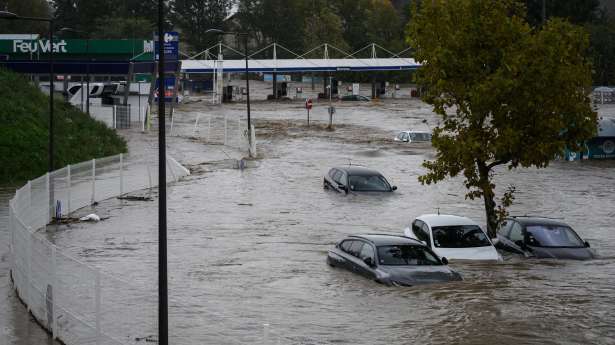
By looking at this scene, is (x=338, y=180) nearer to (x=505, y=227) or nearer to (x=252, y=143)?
(x=505, y=227)

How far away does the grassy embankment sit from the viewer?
1747 inches

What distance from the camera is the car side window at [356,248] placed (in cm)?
2239

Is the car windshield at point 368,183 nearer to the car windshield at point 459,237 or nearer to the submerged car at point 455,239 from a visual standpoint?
the submerged car at point 455,239

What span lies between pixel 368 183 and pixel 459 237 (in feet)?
43.8

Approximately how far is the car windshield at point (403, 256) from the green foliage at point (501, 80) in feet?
17.0

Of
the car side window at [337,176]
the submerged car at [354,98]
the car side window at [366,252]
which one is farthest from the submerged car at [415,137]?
the submerged car at [354,98]

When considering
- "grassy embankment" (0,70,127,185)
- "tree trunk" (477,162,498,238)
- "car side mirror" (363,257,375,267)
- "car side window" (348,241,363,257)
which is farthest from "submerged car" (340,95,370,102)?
"car side mirror" (363,257,375,267)

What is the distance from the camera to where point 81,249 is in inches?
1078

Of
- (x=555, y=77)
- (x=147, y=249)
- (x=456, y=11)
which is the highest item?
(x=456, y=11)

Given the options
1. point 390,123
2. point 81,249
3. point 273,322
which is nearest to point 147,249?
point 81,249

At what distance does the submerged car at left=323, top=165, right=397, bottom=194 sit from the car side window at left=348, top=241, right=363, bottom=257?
581 inches

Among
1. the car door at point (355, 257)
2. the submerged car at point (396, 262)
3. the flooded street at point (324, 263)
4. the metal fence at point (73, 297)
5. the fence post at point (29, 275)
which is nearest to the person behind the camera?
the metal fence at point (73, 297)

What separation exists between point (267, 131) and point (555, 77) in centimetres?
4222

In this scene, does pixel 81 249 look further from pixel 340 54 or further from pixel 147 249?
pixel 340 54
